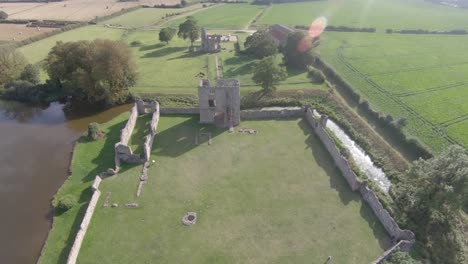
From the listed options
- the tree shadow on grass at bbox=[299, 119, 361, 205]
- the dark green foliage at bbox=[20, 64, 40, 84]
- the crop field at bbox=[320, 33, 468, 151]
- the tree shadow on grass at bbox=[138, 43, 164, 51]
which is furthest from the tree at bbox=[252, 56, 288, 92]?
the dark green foliage at bbox=[20, 64, 40, 84]

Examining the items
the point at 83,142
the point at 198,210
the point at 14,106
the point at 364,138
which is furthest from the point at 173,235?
the point at 14,106

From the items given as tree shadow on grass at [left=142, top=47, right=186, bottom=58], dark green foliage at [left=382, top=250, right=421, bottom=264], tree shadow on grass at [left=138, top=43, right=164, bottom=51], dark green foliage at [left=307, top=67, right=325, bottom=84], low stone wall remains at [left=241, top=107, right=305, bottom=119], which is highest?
tree shadow on grass at [left=138, top=43, right=164, bottom=51]

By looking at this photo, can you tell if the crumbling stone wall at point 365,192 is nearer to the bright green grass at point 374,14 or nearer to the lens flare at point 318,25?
the lens flare at point 318,25

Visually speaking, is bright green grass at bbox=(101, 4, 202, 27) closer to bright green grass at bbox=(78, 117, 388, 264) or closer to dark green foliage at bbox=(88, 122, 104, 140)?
dark green foliage at bbox=(88, 122, 104, 140)

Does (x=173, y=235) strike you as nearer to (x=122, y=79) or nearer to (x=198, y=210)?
(x=198, y=210)

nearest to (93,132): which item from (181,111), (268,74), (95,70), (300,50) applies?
(95,70)

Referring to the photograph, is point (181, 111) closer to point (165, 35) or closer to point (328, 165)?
point (328, 165)

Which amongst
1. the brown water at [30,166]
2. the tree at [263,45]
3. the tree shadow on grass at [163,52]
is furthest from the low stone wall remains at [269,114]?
the tree shadow on grass at [163,52]
